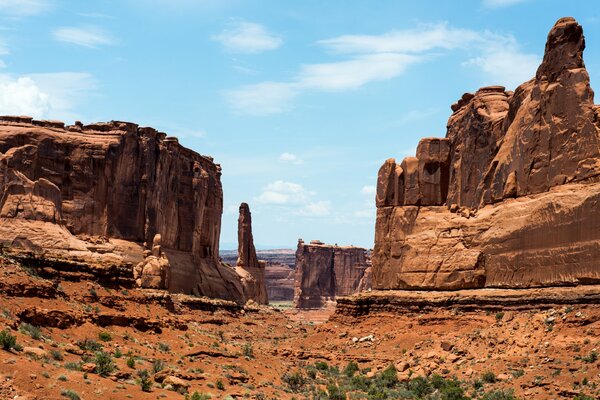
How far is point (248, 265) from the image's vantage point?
A: 363 ft

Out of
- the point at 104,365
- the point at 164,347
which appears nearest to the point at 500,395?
the point at 164,347

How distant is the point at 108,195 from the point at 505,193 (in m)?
37.4

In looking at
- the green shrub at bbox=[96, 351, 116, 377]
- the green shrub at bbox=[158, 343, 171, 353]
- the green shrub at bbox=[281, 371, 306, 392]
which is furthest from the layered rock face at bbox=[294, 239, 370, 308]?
the green shrub at bbox=[96, 351, 116, 377]

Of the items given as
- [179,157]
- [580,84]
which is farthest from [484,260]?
[179,157]

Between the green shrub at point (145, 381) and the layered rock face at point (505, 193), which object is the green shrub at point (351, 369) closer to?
the layered rock face at point (505, 193)

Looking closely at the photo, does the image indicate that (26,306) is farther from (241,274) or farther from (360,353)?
(241,274)

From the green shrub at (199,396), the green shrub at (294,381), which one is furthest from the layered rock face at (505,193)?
the green shrub at (199,396)

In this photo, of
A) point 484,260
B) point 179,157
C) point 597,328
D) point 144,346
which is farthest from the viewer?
point 179,157

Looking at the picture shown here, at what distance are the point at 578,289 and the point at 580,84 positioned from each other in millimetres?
10411

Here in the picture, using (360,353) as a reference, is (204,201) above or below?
above

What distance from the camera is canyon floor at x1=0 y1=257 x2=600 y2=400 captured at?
95.5 feet

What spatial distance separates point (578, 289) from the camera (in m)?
43.8

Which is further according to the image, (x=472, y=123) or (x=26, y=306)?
(x=472, y=123)

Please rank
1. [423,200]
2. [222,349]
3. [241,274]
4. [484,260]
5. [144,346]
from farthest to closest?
[241,274] < [423,200] < [484,260] < [222,349] < [144,346]
